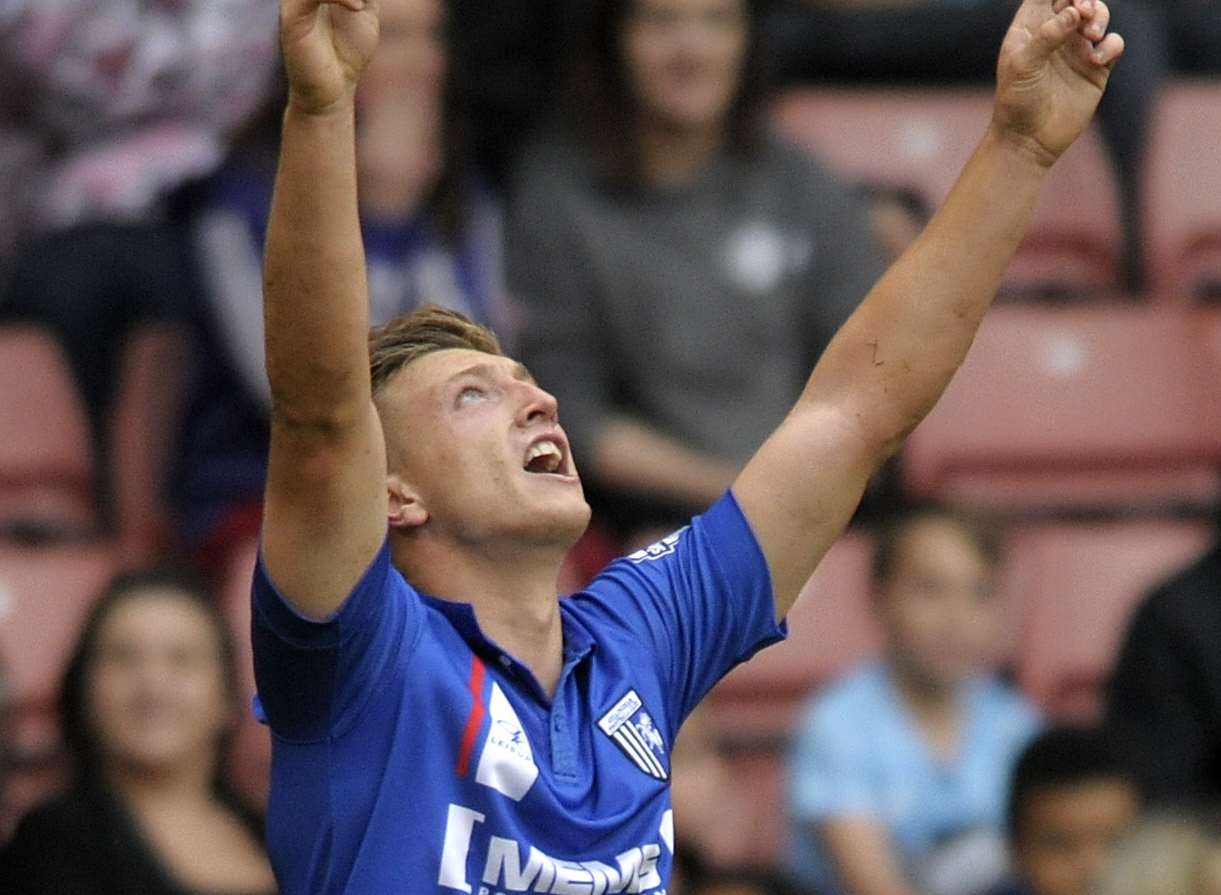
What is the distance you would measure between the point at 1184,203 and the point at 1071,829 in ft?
6.80

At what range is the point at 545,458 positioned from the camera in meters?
2.73

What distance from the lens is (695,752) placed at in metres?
4.71

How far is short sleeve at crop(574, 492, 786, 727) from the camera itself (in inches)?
111

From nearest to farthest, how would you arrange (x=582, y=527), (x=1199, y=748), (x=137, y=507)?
(x=582, y=527) < (x=1199, y=748) < (x=137, y=507)

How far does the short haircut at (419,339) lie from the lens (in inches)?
108

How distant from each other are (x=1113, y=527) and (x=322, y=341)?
11.2 ft

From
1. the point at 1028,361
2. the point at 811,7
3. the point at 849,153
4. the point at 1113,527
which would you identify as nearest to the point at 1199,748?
the point at 1113,527

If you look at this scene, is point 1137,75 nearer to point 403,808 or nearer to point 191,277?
point 191,277

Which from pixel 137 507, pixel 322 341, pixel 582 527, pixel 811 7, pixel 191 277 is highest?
pixel 322 341

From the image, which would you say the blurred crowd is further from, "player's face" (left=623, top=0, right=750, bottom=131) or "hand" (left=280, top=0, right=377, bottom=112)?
"hand" (left=280, top=0, right=377, bottom=112)

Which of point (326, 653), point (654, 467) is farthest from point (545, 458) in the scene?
point (654, 467)

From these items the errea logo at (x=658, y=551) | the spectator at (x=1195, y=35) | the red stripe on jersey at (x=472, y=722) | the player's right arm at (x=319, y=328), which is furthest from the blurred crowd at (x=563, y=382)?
the player's right arm at (x=319, y=328)

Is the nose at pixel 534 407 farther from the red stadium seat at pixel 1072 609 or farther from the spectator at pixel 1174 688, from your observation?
the red stadium seat at pixel 1072 609

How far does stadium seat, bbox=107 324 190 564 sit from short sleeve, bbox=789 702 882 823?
4.61ft
